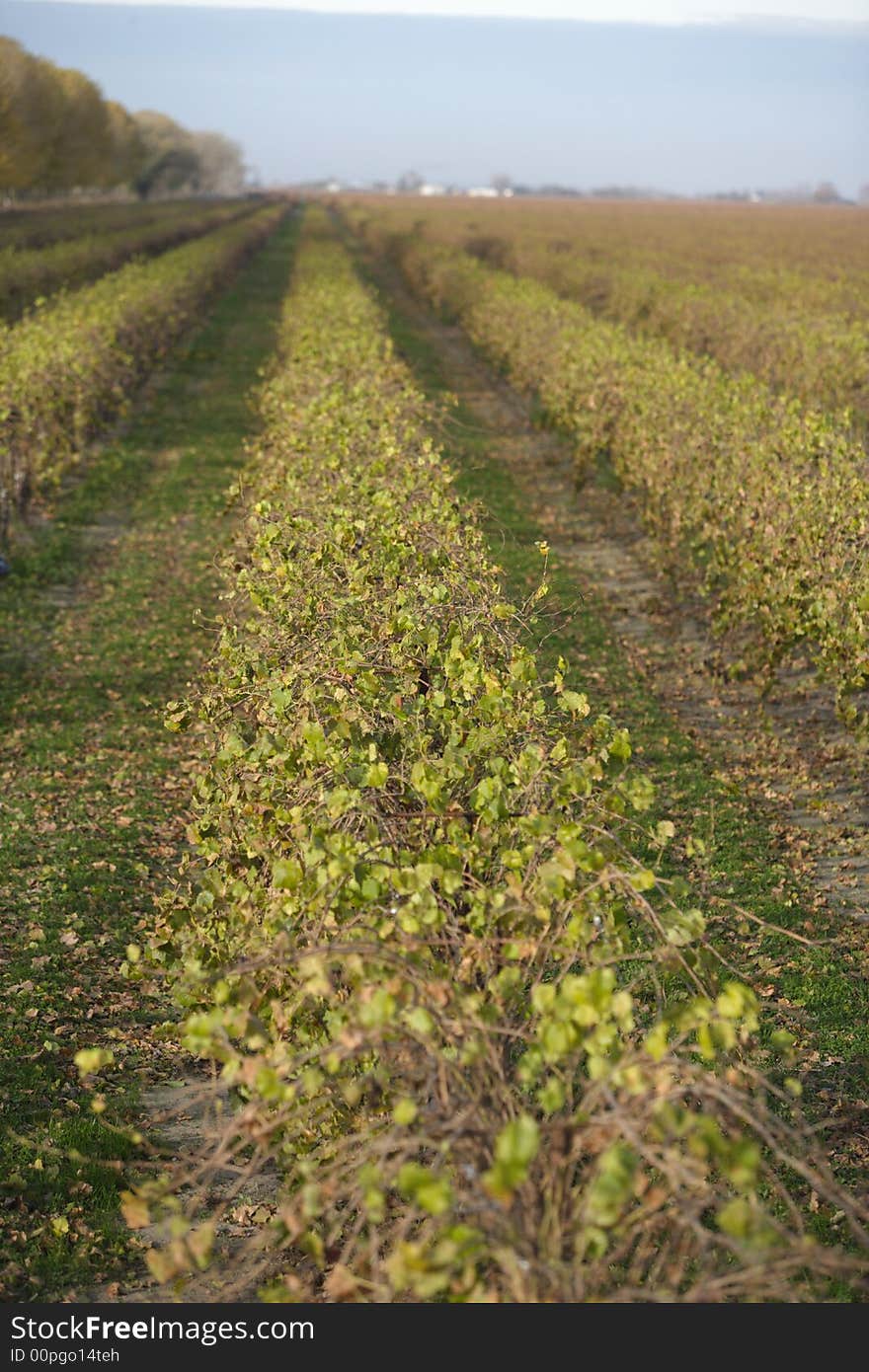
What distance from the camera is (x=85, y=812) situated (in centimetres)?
855

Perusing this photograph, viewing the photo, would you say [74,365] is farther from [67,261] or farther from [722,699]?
A: [67,261]

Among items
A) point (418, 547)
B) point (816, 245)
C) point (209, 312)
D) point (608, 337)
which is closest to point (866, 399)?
point (608, 337)

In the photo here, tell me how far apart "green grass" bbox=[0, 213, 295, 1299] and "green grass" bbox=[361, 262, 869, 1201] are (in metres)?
2.68

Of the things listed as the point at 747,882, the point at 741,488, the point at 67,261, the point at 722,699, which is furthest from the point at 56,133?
the point at 747,882

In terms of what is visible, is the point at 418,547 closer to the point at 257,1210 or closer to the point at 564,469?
the point at 257,1210

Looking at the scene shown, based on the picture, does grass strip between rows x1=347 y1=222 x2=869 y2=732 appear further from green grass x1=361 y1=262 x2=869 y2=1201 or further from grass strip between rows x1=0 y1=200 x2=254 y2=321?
grass strip between rows x1=0 y1=200 x2=254 y2=321

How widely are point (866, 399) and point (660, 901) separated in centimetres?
1260

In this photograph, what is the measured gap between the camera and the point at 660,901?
7.38m

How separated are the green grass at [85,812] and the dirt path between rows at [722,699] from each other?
379 centimetres

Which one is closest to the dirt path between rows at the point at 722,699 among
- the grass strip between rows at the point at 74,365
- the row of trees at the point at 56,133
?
the grass strip between rows at the point at 74,365

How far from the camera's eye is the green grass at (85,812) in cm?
527

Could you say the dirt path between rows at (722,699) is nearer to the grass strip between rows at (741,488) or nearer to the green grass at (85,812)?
the grass strip between rows at (741,488)

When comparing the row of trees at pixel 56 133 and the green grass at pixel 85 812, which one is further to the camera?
the row of trees at pixel 56 133

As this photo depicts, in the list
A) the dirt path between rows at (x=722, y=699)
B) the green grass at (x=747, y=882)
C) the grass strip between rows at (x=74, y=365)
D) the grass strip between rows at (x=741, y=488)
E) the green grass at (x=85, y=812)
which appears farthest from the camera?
the grass strip between rows at (x=74, y=365)
